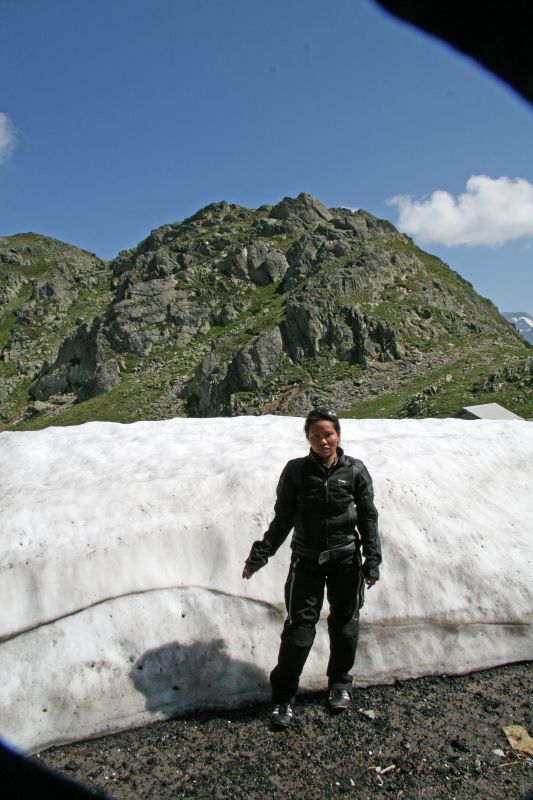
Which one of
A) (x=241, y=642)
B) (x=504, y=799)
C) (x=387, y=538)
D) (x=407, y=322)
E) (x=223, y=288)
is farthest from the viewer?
(x=223, y=288)

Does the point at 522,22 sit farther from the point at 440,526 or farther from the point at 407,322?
the point at 407,322

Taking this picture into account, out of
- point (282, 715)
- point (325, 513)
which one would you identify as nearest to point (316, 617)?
point (282, 715)

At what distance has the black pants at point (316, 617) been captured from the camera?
17.7ft

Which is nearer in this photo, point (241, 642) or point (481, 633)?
point (241, 642)

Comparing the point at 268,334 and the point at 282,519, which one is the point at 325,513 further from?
the point at 268,334

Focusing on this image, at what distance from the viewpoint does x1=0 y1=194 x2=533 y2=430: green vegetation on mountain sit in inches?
2181

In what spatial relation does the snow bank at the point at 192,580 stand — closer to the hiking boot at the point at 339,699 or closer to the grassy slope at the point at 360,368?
the hiking boot at the point at 339,699

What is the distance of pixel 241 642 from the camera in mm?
6145

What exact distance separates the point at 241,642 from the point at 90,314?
127 m

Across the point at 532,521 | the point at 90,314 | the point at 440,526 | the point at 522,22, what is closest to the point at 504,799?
the point at 440,526

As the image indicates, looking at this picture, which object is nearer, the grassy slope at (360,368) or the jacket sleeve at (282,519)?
the jacket sleeve at (282,519)

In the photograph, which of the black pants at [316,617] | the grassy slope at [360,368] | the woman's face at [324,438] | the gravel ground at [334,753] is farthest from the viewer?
the grassy slope at [360,368]

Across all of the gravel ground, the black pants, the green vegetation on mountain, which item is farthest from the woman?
the green vegetation on mountain

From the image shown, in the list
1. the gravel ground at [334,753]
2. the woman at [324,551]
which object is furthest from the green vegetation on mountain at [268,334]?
the woman at [324,551]
